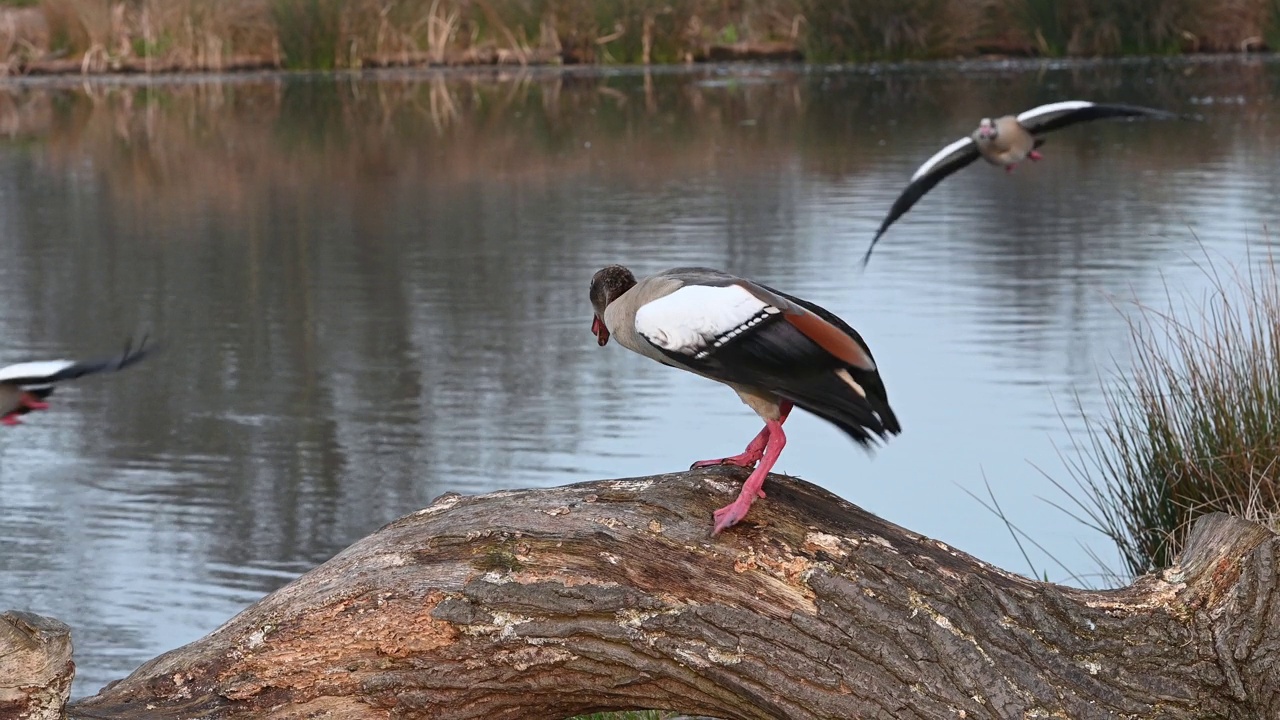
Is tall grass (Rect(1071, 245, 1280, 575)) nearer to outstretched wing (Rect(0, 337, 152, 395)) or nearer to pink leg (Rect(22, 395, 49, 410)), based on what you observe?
outstretched wing (Rect(0, 337, 152, 395))

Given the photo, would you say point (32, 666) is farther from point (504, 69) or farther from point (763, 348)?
point (504, 69)

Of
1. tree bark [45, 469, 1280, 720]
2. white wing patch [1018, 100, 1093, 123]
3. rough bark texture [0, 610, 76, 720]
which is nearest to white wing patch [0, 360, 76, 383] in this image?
tree bark [45, 469, 1280, 720]

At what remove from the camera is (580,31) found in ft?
99.3

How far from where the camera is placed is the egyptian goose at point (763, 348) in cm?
324

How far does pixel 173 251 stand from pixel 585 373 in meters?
5.86

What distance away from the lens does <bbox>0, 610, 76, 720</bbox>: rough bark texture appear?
116 inches

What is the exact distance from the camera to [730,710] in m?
3.38

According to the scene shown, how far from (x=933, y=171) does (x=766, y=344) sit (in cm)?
378

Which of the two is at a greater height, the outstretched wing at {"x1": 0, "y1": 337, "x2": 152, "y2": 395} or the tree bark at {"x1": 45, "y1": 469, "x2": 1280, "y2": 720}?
the outstretched wing at {"x1": 0, "y1": 337, "x2": 152, "y2": 395}

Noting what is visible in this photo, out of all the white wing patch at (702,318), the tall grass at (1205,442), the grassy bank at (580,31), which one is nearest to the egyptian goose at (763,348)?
the white wing patch at (702,318)

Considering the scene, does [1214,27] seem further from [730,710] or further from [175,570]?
[730,710]

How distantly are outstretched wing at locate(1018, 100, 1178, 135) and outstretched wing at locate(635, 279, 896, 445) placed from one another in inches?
128

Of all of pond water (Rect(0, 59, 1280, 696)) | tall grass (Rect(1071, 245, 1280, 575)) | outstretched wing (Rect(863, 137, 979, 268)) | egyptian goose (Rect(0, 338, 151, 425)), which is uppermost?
outstretched wing (Rect(863, 137, 979, 268))

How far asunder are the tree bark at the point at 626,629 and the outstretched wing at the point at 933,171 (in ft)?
10.3
